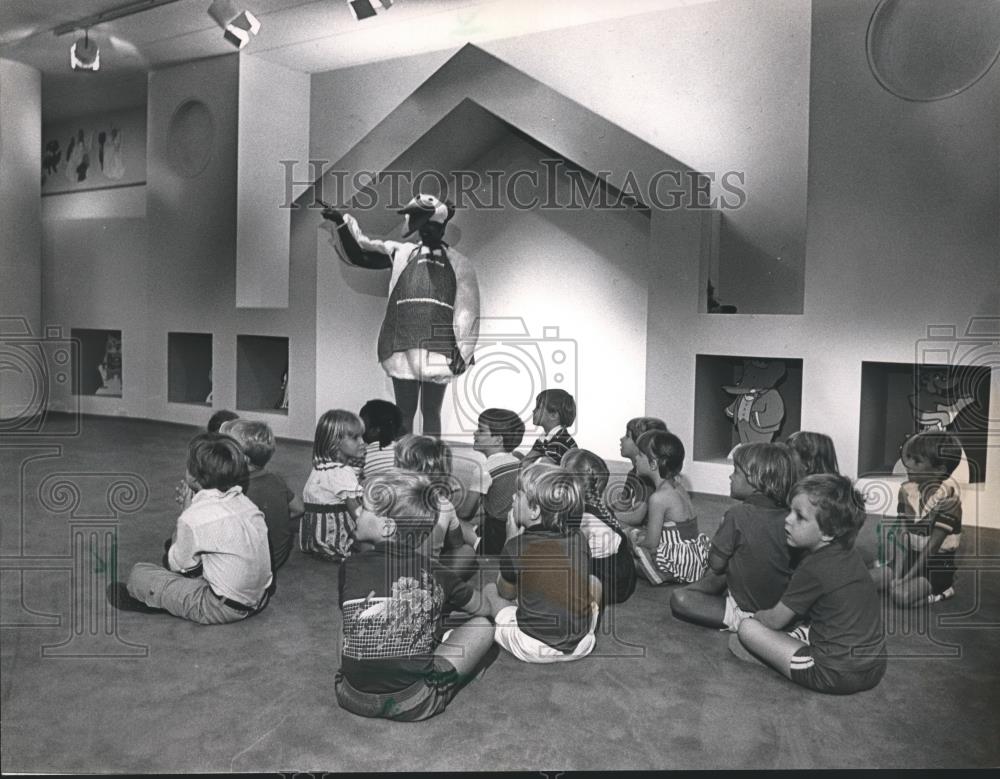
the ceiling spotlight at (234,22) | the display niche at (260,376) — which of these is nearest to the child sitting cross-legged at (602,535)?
the display niche at (260,376)

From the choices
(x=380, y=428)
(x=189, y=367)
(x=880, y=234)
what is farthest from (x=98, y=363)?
(x=880, y=234)

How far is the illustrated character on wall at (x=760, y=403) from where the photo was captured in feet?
8.83

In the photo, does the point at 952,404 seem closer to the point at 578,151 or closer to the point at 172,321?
the point at 578,151

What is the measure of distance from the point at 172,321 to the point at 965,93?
276 centimetres

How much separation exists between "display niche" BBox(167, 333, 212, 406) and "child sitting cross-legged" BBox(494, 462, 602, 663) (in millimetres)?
1286

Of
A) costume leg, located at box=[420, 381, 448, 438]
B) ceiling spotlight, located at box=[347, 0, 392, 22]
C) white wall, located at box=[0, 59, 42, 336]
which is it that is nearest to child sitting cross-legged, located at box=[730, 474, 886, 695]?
costume leg, located at box=[420, 381, 448, 438]

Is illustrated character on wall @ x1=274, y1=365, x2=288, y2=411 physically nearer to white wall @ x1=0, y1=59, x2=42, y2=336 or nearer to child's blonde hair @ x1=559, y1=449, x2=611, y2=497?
white wall @ x1=0, y1=59, x2=42, y2=336

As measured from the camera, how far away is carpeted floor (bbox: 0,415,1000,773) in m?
1.77

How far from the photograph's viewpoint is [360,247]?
9.59ft

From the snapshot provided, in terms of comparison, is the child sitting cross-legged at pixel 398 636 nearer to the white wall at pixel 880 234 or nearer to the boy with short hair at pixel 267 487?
the boy with short hair at pixel 267 487

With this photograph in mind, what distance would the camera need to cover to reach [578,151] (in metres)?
2.88

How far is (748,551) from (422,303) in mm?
1430

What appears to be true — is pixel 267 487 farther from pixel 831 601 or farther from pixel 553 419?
pixel 831 601

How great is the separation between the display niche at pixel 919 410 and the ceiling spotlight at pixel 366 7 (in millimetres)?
2004
